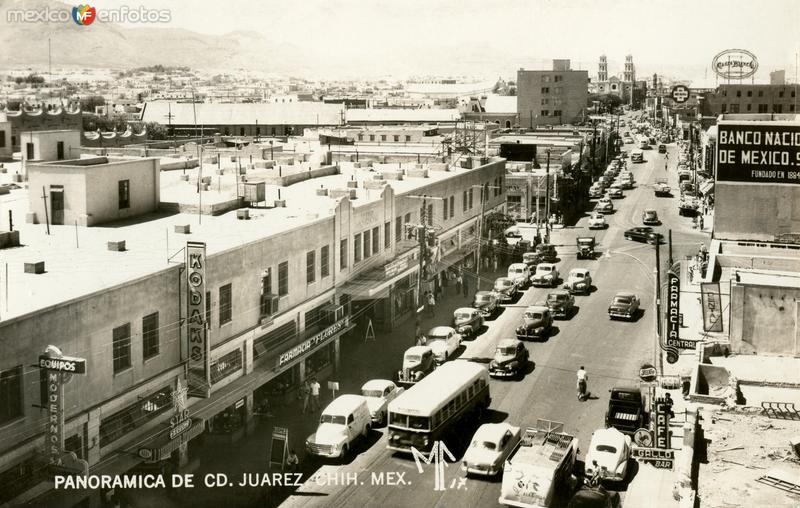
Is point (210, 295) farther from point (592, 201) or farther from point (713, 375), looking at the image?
point (592, 201)

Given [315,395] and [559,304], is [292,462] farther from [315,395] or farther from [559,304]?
[559,304]

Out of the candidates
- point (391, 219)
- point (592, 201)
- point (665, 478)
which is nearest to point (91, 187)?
point (391, 219)

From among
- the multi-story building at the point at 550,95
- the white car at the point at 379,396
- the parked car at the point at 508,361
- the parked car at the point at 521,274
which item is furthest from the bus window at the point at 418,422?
the multi-story building at the point at 550,95

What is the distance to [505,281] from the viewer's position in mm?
53188

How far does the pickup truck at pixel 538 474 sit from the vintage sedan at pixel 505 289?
Result: 25302mm

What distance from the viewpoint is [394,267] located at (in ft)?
145

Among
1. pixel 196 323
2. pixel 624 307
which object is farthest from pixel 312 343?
pixel 624 307

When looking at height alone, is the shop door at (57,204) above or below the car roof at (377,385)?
above

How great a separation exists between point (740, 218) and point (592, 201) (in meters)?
44.0

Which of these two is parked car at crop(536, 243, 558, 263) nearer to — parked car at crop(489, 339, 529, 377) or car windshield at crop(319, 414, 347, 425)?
parked car at crop(489, 339, 529, 377)

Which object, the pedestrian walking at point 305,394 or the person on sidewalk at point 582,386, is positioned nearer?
the pedestrian walking at point 305,394

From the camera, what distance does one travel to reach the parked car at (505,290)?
51.9 meters

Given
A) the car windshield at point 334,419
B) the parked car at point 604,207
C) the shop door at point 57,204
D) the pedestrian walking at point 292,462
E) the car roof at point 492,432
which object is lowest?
the pedestrian walking at point 292,462

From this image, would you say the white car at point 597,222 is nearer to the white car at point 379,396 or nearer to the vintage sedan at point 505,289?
the vintage sedan at point 505,289
